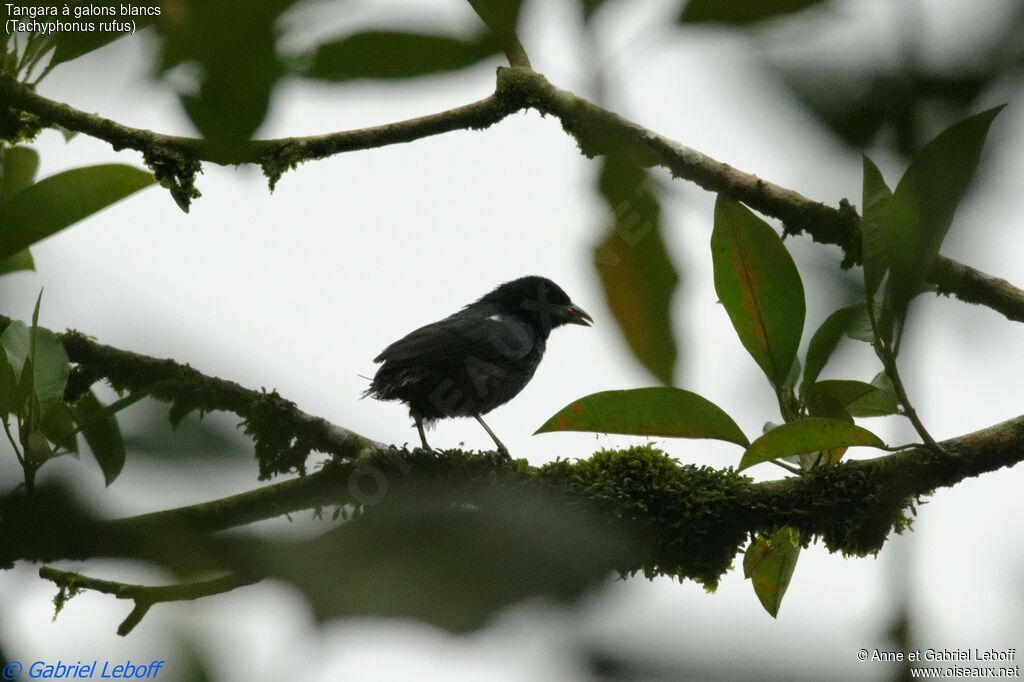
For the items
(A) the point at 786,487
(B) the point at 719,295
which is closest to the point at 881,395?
(A) the point at 786,487

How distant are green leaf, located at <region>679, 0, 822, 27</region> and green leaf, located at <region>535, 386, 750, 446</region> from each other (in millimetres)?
1632

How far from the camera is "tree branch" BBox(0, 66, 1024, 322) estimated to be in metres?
1.86

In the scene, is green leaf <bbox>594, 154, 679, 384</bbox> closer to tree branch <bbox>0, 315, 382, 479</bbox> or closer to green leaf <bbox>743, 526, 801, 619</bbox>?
tree branch <bbox>0, 315, 382, 479</bbox>

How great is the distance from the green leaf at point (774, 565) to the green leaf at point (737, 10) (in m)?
2.64

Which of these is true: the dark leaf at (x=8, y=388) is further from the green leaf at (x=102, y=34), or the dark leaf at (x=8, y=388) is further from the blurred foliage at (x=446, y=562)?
the blurred foliage at (x=446, y=562)

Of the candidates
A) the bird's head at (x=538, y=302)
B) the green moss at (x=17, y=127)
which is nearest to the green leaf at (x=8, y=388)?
the green moss at (x=17, y=127)

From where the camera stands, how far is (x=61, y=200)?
7.17ft

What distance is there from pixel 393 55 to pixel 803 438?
67.8 inches

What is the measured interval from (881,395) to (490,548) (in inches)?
100

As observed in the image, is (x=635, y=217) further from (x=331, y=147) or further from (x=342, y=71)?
(x=331, y=147)

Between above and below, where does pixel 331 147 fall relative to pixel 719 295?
above

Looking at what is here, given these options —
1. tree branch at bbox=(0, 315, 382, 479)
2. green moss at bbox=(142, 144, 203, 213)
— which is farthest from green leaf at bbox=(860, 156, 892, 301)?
green moss at bbox=(142, 144, 203, 213)

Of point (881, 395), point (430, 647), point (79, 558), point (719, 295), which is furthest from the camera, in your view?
point (881, 395)

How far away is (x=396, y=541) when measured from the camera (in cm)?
47
